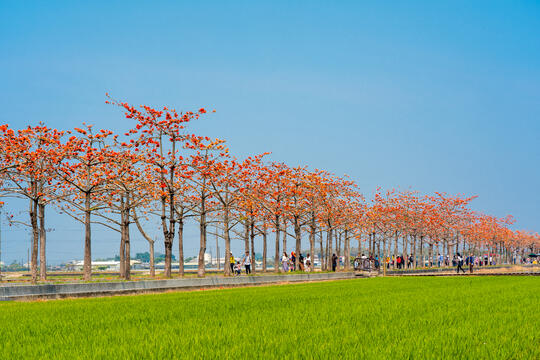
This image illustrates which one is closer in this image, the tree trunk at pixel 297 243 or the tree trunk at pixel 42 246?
the tree trunk at pixel 42 246

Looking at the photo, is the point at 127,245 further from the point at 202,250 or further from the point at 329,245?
the point at 329,245

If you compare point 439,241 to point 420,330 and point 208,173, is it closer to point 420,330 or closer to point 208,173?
point 208,173

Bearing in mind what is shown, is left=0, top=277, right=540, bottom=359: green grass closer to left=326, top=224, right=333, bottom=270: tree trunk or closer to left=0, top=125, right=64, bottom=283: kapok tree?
left=0, top=125, right=64, bottom=283: kapok tree

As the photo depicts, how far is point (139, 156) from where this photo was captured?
129 feet

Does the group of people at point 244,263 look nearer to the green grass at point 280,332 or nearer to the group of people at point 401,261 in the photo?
the group of people at point 401,261

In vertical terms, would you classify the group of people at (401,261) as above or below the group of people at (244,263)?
below

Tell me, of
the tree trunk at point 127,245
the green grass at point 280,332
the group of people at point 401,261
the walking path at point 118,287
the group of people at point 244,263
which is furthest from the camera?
the group of people at point 401,261

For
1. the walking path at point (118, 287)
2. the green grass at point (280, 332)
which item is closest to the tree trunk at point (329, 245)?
the walking path at point (118, 287)

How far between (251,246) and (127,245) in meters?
20.8

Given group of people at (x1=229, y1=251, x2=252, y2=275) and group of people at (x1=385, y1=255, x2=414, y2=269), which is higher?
group of people at (x1=229, y1=251, x2=252, y2=275)

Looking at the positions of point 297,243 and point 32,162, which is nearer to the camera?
point 32,162

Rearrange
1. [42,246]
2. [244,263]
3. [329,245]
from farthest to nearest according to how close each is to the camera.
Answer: [329,245] → [244,263] → [42,246]

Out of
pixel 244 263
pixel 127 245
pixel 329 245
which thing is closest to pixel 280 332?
pixel 127 245

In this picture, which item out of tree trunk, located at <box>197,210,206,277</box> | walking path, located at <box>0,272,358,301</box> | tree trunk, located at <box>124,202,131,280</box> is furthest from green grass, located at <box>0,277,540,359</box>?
tree trunk, located at <box>197,210,206,277</box>
